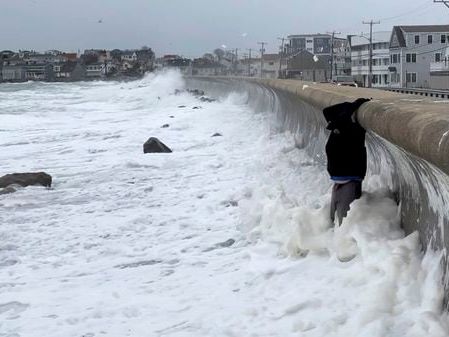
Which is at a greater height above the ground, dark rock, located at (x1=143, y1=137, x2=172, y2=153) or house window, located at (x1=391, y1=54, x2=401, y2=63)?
house window, located at (x1=391, y1=54, x2=401, y2=63)

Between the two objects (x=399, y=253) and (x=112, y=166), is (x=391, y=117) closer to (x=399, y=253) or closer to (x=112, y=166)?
(x=399, y=253)

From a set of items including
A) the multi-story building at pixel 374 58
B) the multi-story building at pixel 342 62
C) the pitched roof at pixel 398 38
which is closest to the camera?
the pitched roof at pixel 398 38

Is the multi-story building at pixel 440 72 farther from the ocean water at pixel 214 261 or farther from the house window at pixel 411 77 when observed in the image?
the ocean water at pixel 214 261

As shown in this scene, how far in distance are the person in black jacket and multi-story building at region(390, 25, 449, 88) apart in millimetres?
70351

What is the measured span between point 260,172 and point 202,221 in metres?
2.93

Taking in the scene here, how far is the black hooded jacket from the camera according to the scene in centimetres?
523

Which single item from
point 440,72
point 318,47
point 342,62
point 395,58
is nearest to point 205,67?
point 318,47

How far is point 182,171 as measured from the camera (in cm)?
1168

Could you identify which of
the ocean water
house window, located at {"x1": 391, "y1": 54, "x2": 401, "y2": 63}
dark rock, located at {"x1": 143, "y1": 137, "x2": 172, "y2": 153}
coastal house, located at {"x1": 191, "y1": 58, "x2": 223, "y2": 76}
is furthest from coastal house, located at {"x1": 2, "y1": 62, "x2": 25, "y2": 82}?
the ocean water

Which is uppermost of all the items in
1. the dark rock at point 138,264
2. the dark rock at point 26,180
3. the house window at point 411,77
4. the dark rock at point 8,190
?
the house window at point 411,77

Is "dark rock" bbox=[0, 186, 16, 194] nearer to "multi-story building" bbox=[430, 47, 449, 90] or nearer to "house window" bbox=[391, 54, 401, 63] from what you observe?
"multi-story building" bbox=[430, 47, 449, 90]

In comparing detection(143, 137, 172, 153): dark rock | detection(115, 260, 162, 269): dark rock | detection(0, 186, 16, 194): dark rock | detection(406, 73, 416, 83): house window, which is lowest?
detection(115, 260, 162, 269): dark rock

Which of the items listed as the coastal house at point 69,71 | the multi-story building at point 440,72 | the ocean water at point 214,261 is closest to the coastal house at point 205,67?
the coastal house at point 69,71

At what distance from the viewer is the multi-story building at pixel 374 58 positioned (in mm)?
80000
